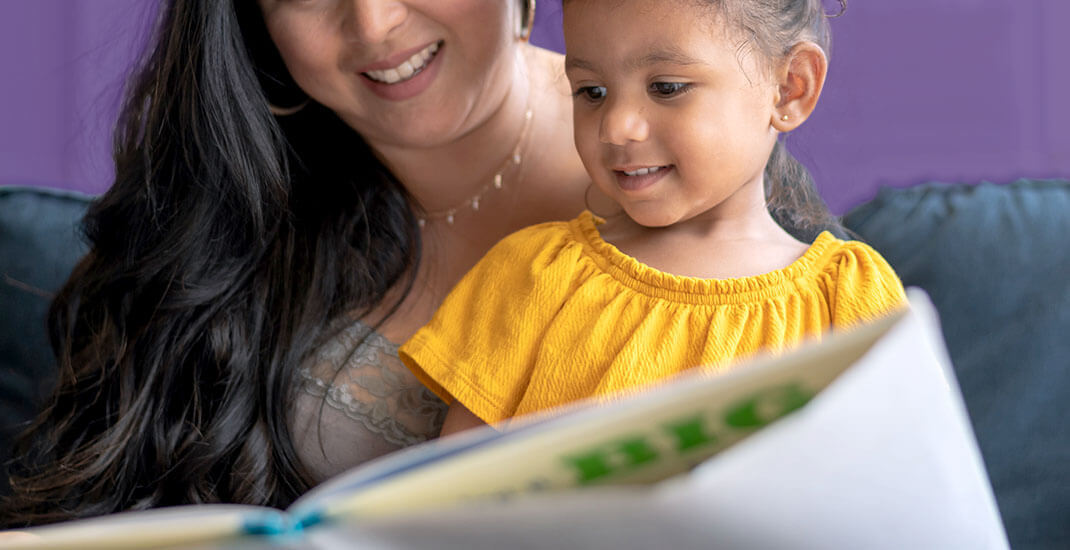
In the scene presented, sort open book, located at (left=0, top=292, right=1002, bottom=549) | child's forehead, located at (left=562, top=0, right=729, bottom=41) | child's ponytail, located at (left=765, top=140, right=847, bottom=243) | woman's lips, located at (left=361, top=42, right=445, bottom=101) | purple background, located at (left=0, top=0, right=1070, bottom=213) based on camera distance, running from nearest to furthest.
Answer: open book, located at (left=0, top=292, right=1002, bottom=549)
child's forehead, located at (left=562, top=0, right=729, bottom=41)
child's ponytail, located at (left=765, top=140, right=847, bottom=243)
woman's lips, located at (left=361, top=42, right=445, bottom=101)
purple background, located at (left=0, top=0, right=1070, bottom=213)

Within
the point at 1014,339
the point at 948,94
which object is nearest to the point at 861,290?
the point at 1014,339

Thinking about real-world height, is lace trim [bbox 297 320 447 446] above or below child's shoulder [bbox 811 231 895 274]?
below

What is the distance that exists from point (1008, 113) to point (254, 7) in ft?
5.78

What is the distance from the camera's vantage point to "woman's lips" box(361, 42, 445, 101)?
132 centimetres

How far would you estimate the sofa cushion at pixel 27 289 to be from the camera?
166 centimetres

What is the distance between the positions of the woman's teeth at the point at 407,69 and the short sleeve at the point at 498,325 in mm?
312

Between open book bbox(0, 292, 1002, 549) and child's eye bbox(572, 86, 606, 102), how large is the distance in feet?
1.84

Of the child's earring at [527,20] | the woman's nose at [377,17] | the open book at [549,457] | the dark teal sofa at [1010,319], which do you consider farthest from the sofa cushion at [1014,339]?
the open book at [549,457]

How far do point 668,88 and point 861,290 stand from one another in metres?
0.28

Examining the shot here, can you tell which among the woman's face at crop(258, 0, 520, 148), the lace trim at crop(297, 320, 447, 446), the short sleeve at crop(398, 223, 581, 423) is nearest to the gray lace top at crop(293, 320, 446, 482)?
the lace trim at crop(297, 320, 447, 446)

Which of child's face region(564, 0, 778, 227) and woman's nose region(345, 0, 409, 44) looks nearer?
child's face region(564, 0, 778, 227)

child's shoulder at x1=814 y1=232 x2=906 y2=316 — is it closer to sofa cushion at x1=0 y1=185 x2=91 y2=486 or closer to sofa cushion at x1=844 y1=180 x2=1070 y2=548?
sofa cushion at x1=844 y1=180 x2=1070 y2=548

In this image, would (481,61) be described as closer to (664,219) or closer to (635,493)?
(664,219)

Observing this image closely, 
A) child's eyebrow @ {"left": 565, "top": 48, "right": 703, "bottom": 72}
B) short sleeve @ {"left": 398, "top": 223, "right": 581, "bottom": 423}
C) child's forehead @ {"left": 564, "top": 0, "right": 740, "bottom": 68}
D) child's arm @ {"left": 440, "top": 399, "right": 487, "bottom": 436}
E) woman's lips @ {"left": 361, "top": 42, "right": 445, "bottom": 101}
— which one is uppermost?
child's forehead @ {"left": 564, "top": 0, "right": 740, "bottom": 68}
